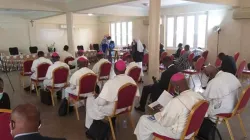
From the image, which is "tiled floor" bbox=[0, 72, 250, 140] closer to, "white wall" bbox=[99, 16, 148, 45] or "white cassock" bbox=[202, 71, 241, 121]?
"white cassock" bbox=[202, 71, 241, 121]

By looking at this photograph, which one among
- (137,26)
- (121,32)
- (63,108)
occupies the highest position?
(137,26)

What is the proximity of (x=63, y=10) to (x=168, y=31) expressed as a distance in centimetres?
541

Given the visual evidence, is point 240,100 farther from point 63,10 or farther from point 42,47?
point 42,47

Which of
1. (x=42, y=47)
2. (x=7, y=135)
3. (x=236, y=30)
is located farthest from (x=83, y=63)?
(x=42, y=47)

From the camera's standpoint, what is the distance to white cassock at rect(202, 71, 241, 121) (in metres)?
2.82

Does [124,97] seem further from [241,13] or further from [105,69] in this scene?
[241,13]

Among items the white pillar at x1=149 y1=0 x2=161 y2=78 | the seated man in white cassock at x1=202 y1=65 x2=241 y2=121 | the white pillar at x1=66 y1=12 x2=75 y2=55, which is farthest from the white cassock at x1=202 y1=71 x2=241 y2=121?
the white pillar at x1=66 y1=12 x2=75 y2=55

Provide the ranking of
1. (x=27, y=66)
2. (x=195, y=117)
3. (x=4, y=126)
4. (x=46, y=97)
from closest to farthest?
(x=4, y=126), (x=195, y=117), (x=46, y=97), (x=27, y=66)

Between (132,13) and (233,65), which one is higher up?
(132,13)

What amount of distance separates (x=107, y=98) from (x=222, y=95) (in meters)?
1.49

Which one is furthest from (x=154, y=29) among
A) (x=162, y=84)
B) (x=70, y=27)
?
(x=70, y=27)

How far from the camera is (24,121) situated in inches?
56.0

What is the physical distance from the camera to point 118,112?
3.11 meters

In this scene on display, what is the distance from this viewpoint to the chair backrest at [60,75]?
4.52 meters
